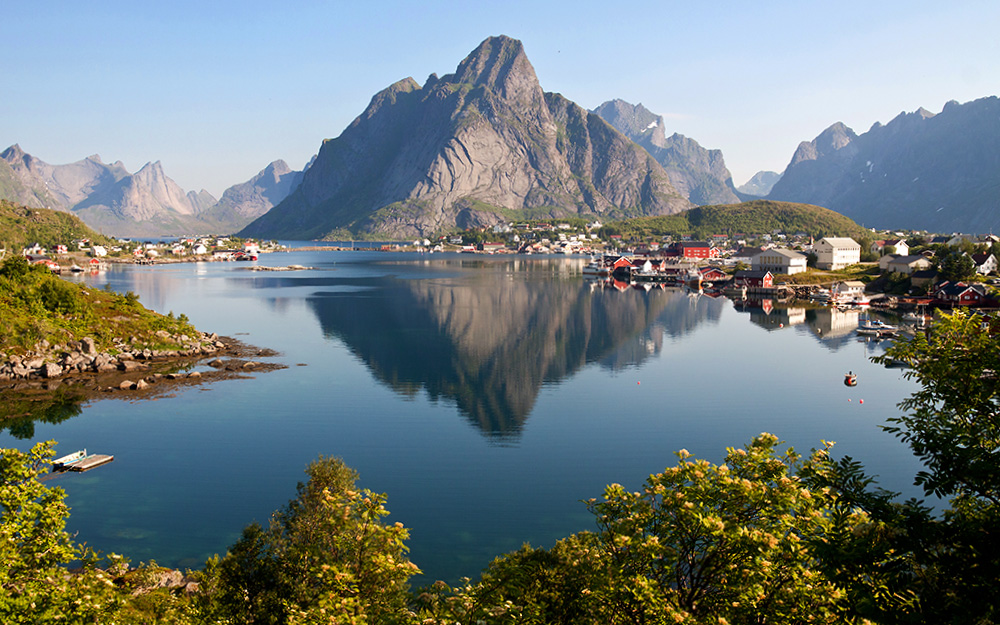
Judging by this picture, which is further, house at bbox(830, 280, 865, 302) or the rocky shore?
house at bbox(830, 280, 865, 302)

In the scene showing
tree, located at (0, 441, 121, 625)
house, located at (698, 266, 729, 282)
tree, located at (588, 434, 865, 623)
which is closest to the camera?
tree, located at (0, 441, 121, 625)

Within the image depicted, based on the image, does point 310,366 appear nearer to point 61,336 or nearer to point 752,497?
point 61,336

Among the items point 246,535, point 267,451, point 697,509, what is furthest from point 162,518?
point 697,509

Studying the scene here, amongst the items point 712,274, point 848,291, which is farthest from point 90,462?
point 712,274

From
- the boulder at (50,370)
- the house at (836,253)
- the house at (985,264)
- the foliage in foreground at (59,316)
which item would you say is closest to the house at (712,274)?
the house at (836,253)

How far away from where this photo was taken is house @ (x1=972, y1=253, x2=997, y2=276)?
78688 mm

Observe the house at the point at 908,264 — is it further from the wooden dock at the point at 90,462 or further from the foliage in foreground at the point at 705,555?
the wooden dock at the point at 90,462

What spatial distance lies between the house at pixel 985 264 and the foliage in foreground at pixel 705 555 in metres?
86.9

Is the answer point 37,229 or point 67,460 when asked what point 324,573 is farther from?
point 37,229

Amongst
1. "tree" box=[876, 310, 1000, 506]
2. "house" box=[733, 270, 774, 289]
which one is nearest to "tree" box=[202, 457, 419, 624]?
"tree" box=[876, 310, 1000, 506]

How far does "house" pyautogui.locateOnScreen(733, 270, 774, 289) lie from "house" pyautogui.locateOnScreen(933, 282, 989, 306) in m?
23.6

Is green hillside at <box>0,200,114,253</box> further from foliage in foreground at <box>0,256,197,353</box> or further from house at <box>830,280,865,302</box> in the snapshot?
house at <box>830,280,865,302</box>

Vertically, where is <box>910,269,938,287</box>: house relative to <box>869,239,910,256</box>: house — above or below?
below

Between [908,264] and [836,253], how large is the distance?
744 inches
